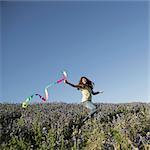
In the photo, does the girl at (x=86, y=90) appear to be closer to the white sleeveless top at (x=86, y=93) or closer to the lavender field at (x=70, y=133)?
the white sleeveless top at (x=86, y=93)

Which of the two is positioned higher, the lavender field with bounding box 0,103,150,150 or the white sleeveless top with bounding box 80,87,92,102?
the white sleeveless top with bounding box 80,87,92,102

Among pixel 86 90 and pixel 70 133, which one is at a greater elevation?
pixel 86 90

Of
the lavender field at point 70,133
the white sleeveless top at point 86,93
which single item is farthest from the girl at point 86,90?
the lavender field at point 70,133

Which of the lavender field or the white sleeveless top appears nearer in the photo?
the lavender field

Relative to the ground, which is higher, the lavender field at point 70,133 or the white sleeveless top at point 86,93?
the white sleeveless top at point 86,93

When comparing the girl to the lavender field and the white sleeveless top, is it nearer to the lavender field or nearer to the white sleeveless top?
the white sleeveless top

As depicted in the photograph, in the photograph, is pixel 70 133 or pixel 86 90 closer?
pixel 70 133

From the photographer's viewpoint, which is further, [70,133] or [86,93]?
[86,93]

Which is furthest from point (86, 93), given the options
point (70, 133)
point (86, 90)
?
point (70, 133)

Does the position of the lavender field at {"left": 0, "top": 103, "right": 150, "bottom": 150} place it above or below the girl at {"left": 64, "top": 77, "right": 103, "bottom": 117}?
below

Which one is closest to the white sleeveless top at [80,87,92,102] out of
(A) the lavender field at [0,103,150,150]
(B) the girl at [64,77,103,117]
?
(B) the girl at [64,77,103,117]

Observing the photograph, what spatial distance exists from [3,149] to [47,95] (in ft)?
3.78

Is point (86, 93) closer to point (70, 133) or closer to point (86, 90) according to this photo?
point (86, 90)

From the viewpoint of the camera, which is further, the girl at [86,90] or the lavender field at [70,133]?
the girl at [86,90]
